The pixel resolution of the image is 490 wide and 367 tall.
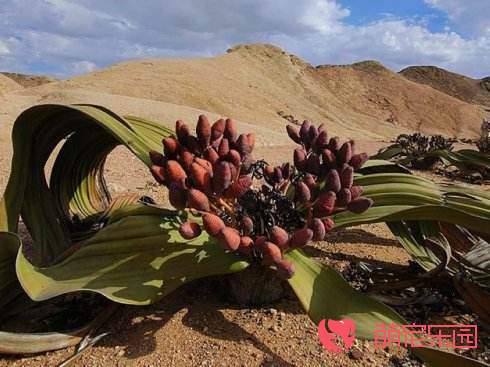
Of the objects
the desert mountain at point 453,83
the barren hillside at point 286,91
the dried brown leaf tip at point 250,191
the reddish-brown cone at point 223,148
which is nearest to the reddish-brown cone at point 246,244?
the dried brown leaf tip at point 250,191

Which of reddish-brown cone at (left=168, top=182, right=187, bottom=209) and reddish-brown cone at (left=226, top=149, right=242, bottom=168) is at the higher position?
reddish-brown cone at (left=226, top=149, right=242, bottom=168)

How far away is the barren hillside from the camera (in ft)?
38.2

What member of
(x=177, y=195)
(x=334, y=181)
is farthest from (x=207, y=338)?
(x=334, y=181)

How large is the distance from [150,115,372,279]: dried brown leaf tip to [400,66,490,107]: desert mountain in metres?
29.4

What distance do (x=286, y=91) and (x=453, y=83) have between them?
57.2 feet

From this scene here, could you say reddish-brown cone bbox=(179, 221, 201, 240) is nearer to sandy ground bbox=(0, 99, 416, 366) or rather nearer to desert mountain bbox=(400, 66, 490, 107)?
sandy ground bbox=(0, 99, 416, 366)

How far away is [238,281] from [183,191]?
0.30 m

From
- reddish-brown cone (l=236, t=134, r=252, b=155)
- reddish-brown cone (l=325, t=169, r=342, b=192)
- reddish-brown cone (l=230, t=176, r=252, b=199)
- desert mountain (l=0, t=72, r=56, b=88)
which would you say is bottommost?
desert mountain (l=0, t=72, r=56, b=88)

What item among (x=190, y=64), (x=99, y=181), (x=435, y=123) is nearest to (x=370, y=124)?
(x=435, y=123)

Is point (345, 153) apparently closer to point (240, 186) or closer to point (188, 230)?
point (240, 186)

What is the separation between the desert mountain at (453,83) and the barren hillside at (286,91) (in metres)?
8.07

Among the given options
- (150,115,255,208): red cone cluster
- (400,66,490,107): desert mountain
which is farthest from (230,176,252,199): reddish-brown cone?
(400,66,490,107): desert mountain

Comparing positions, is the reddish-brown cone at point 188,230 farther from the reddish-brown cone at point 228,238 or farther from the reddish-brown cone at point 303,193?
the reddish-brown cone at point 303,193

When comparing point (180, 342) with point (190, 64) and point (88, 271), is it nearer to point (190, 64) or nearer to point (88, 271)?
point (88, 271)
